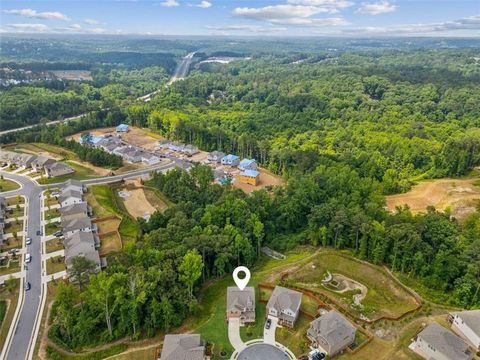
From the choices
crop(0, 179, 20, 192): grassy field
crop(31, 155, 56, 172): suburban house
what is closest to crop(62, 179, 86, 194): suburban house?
crop(0, 179, 20, 192): grassy field

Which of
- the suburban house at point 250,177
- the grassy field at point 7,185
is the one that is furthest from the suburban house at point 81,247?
the suburban house at point 250,177

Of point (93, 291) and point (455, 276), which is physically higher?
point (93, 291)

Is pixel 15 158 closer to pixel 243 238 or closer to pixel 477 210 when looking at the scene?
pixel 243 238

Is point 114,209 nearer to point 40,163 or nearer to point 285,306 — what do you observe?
point 40,163

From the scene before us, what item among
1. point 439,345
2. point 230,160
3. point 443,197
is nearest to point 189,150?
point 230,160

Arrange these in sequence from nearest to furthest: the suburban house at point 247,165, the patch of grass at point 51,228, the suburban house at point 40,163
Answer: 1. the patch of grass at point 51,228
2. the suburban house at point 40,163
3. the suburban house at point 247,165

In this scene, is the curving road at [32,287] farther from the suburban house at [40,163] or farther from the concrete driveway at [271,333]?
the concrete driveway at [271,333]

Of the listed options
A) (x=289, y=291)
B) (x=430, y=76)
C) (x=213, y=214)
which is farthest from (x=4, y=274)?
(x=430, y=76)
